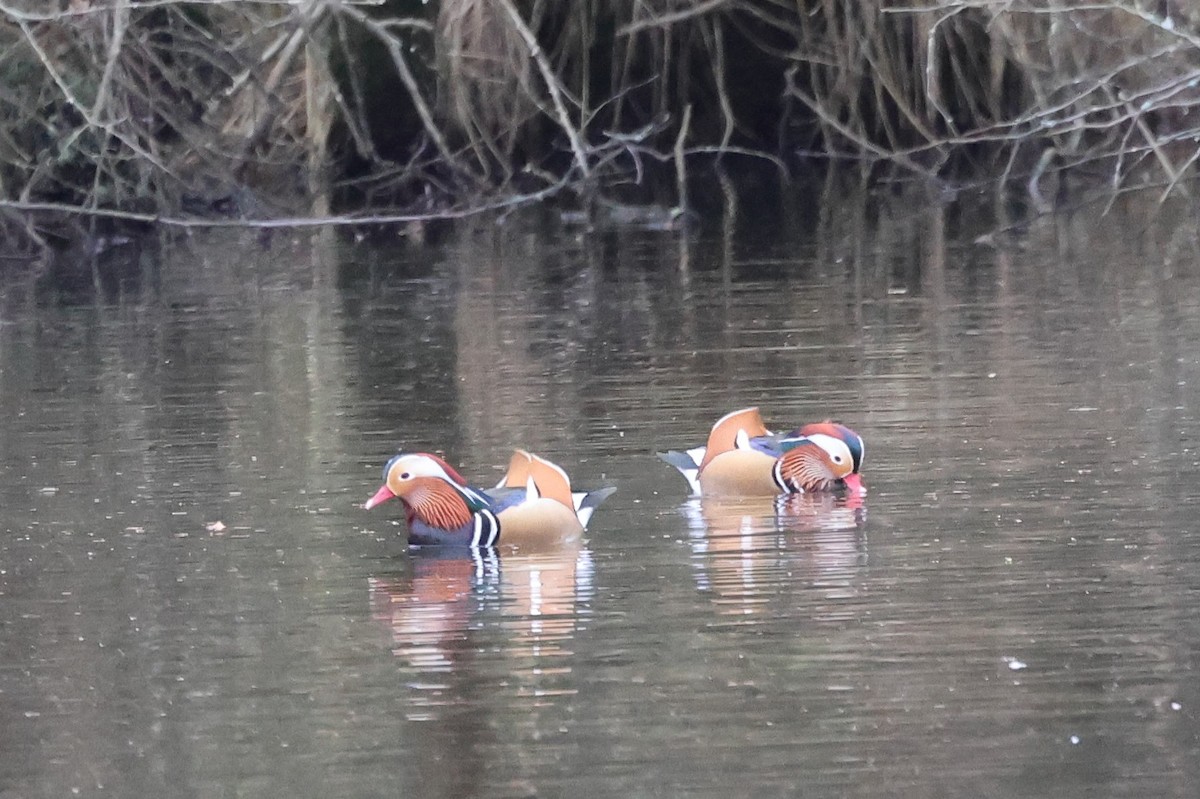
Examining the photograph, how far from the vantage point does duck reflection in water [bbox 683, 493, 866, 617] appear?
254 inches

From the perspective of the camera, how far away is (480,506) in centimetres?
718

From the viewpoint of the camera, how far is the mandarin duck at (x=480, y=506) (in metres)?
7.15

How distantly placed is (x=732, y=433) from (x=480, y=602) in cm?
166

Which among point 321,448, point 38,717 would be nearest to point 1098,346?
point 321,448

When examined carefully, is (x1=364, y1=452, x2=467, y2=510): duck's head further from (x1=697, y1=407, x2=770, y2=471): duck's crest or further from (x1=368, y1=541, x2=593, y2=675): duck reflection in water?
(x1=697, y1=407, x2=770, y2=471): duck's crest

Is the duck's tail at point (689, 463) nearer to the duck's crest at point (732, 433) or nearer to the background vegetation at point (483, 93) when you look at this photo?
the duck's crest at point (732, 433)

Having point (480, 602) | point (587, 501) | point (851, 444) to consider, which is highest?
point (851, 444)

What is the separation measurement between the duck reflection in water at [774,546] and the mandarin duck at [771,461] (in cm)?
4

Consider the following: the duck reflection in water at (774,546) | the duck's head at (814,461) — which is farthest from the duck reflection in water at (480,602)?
the duck's head at (814,461)

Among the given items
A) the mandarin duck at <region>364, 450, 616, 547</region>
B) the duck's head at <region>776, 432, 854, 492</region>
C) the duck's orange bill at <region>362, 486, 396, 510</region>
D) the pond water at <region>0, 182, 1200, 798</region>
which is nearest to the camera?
Answer: the pond water at <region>0, 182, 1200, 798</region>

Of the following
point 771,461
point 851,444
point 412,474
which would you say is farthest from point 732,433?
point 412,474

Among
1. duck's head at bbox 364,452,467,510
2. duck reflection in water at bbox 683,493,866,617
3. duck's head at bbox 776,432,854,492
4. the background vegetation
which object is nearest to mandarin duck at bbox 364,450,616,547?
duck's head at bbox 364,452,467,510

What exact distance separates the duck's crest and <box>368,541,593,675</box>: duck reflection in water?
3.05 ft

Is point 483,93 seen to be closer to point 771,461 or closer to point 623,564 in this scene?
point 771,461
